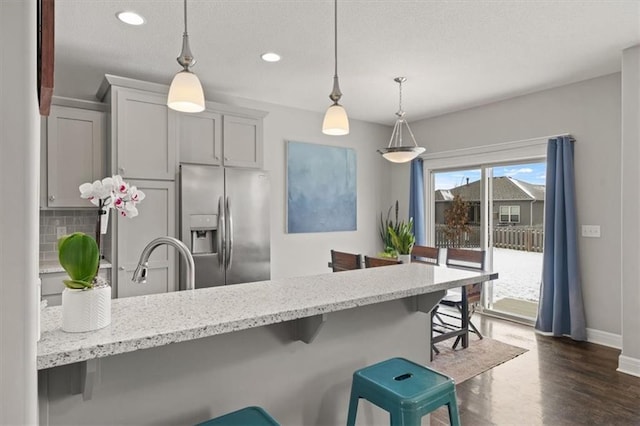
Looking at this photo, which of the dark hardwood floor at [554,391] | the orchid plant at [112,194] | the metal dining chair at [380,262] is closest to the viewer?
the orchid plant at [112,194]

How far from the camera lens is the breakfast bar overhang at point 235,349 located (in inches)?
42.2

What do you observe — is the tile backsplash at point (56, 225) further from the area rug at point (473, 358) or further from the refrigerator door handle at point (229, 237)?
the area rug at point (473, 358)

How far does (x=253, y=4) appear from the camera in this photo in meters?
2.46

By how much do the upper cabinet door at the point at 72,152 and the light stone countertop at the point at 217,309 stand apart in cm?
241

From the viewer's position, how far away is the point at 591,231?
3.87 metres

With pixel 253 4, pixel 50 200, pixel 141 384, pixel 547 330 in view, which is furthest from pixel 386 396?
pixel 547 330

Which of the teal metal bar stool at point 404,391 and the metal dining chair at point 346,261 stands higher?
the metal dining chair at point 346,261

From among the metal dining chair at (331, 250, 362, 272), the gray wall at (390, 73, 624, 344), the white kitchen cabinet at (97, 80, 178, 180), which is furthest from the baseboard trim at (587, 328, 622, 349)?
the white kitchen cabinet at (97, 80, 178, 180)

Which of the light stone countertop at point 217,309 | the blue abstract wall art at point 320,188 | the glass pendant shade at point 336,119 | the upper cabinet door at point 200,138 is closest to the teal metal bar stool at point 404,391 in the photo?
the light stone countertop at point 217,309

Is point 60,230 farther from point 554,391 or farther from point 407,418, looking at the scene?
point 554,391

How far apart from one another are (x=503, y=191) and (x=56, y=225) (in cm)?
→ 494

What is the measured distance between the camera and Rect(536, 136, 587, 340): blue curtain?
12.7 feet

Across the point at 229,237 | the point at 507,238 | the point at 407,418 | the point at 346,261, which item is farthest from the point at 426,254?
the point at 407,418

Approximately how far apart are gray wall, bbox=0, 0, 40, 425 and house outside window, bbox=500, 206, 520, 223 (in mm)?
5015
